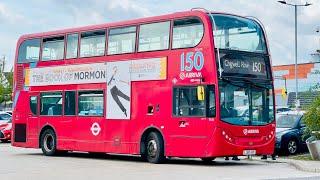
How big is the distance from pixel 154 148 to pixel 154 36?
10.9 feet

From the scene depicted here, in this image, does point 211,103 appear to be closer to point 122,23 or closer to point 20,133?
point 122,23

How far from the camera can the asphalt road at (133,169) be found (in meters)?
16.6

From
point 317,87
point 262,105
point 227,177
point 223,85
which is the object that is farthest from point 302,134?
point 227,177

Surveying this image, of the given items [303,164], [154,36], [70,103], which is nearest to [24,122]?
[70,103]

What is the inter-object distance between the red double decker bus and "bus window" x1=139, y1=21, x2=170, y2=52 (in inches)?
1.2

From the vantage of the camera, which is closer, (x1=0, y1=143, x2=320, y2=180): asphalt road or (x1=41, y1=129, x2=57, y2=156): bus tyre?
(x1=0, y1=143, x2=320, y2=180): asphalt road

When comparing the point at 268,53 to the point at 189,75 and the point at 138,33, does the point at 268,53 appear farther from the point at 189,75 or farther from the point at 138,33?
the point at 138,33

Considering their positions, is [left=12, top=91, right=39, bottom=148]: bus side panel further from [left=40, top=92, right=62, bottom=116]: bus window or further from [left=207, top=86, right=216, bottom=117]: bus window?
[left=207, top=86, right=216, bottom=117]: bus window

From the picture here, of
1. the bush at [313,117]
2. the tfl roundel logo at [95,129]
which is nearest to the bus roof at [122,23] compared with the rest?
the tfl roundel logo at [95,129]

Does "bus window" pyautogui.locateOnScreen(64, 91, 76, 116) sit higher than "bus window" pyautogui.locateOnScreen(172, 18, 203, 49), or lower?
lower

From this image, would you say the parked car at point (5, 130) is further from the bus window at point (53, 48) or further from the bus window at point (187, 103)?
the bus window at point (187, 103)

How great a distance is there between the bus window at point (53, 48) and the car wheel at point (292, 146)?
8461 millimetres

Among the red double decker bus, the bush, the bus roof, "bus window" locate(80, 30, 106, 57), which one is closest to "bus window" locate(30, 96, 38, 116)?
the red double decker bus

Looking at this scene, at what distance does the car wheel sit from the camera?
24703 millimetres
